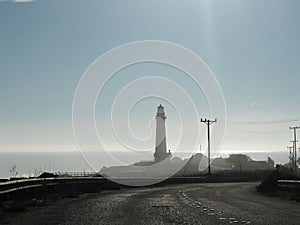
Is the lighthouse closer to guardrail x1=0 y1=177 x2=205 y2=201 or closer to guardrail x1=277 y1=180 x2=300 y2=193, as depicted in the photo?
guardrail x1=0 y1=177 x2=205 y2=201

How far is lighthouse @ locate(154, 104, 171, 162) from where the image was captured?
300 ft

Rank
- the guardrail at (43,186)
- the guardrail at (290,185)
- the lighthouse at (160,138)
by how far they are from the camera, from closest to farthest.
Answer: the guardrail at (43,186) → the guardrail at (290,185) → the lighthouse at (160,138)

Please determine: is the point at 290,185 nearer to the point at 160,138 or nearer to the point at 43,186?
the point at 43,186

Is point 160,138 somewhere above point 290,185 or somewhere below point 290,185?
above

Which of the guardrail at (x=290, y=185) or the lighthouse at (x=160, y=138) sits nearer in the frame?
the guardrail at (x=290, y=185)

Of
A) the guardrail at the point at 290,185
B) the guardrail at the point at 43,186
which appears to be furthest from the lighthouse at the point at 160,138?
the guardrail at the point at 290,185

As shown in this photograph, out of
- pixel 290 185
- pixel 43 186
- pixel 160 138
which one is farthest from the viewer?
pixel 160 138

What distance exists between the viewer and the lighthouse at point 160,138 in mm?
91312

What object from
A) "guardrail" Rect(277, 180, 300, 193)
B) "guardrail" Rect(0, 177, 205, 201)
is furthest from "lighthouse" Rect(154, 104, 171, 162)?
"guardrail" Rect(277, 180, 300, 193)

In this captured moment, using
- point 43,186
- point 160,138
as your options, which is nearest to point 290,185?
point 43,186

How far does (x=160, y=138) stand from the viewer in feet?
302

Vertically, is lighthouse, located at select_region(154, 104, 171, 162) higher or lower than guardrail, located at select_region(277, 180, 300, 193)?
higher

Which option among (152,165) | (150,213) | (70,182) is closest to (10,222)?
(150,213)

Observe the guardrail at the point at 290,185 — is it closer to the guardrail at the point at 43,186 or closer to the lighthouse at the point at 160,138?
the guardrail at the point at 43,186
